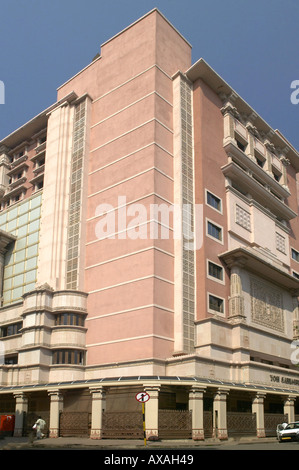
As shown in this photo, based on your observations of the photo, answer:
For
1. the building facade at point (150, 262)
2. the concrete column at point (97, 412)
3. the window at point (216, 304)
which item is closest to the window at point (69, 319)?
the building facade at point (150, 262)

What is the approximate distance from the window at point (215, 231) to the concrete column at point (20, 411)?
22030 millimetres

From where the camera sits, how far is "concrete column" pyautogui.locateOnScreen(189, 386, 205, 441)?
3334 centimetres

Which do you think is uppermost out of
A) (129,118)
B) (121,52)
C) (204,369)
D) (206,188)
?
(121,52)

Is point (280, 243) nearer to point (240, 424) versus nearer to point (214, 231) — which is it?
point (214, 231)

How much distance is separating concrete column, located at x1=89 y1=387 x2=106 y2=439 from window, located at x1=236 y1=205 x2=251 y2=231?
2464 centimetres

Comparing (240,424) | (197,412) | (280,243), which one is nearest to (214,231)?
(280,243)

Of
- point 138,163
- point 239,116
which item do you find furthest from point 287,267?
point 138,163

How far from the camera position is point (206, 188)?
162ft

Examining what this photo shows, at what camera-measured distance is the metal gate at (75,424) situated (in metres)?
35.1

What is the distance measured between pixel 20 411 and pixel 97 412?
380 inches

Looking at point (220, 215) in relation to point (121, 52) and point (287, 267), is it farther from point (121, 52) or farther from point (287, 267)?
point (121, 52)

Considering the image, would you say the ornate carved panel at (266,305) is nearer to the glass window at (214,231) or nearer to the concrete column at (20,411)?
the glass window at (214,231)

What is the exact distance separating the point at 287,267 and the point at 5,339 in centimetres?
3279

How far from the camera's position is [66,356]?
150ft
